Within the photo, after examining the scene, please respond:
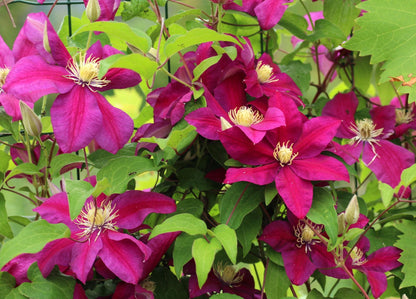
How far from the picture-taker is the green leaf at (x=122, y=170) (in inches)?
31.7

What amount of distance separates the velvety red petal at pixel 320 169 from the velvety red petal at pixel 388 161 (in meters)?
0.20

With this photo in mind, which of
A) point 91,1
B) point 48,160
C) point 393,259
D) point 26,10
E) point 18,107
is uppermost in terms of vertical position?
point 91,1

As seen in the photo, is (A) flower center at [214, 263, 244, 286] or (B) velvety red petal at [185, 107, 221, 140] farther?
(A) flower center at [214, 263, 244, 286]

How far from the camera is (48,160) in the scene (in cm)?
91

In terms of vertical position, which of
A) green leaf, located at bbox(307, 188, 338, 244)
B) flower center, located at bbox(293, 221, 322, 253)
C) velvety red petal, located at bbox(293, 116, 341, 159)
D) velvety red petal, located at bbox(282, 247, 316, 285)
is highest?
velvety red petal, located at bbox(293, 116, 341, 159)

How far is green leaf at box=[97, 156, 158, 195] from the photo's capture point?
2.64 ft

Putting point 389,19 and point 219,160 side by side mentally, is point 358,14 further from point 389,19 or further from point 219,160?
point 219,160

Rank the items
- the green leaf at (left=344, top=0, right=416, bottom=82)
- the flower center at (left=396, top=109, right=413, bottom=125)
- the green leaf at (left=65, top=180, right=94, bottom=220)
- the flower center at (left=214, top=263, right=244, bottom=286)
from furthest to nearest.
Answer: the flower center at (left=396, top=109, right=413, bottom=125) < the green leaf at (left=344, top=0, right=416, bottom=82) < the flower center at (left=214, top=263, right=244, bottom=286) < the green leaf at (left=65, top=180, right=94, bottom=220)

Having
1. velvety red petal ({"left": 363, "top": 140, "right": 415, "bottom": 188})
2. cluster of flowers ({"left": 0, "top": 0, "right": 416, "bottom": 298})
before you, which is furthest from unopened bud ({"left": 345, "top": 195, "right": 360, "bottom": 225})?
velvety red petal ({"left": 363, "top": 140, "right": 415, "bottom": 188})

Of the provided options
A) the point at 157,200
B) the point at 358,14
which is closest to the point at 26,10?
the point at 358,14

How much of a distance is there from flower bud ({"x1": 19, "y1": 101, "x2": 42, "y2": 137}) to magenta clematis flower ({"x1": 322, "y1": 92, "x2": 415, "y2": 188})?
0.45 meters

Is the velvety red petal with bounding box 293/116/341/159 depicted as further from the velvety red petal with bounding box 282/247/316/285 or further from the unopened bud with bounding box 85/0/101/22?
the unopened bud with bounding box 85/0/101/22

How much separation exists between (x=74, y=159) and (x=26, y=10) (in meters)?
2.44

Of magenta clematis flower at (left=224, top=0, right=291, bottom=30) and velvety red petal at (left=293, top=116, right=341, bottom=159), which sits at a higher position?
magenta clematis flower at (left=224, top=0, right=291, bottom=30)
